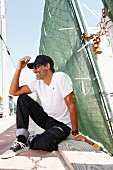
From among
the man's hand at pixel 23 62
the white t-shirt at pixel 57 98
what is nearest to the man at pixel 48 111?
the white t-shirt at pixel 57 98

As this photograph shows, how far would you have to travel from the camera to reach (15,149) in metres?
1.84

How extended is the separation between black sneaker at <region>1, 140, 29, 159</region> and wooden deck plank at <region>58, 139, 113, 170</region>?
0.31 metres

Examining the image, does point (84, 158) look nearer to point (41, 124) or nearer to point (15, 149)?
point (15, 149)

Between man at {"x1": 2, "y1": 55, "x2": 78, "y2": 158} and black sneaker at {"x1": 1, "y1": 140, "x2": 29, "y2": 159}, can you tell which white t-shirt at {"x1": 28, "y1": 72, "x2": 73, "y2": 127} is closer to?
man at {"x1": 2, "y1": 55, "x2": 78, "y2": 158}

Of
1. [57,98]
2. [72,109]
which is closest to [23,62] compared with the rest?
[57,98]

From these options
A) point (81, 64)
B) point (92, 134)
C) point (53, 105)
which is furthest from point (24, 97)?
point (92, 134)

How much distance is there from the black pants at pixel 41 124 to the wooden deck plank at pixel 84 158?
104 millimetres

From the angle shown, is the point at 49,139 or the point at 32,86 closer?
the point at 49,139

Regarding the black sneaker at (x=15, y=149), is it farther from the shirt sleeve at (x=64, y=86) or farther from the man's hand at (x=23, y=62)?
the man's hand at (x=23, y=62)

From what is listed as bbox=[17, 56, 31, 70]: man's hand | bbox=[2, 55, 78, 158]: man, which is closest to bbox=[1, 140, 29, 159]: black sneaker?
bbox=[2, 55, 78, 158]: man

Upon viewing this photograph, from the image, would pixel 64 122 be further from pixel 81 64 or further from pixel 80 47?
pixel 80 47

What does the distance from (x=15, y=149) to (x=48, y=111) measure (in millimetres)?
433

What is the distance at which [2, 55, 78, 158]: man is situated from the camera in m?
1.90

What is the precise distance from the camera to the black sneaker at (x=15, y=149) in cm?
172
